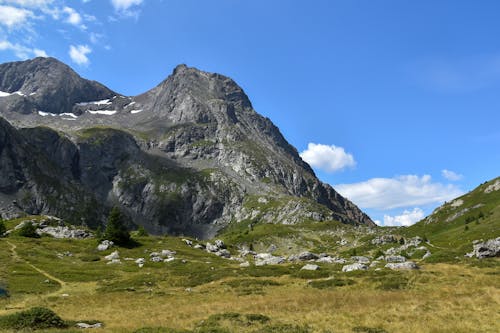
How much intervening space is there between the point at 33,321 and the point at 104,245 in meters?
89.2

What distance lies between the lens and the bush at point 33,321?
93.4 feet

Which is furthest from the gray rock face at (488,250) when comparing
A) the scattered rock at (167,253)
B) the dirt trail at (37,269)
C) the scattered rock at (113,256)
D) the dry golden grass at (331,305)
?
the scattered rock at (113,256)

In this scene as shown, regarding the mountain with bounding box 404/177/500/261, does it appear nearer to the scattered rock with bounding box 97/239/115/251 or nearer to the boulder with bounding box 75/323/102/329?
the scattered rock with bounding box 97/239/115/251

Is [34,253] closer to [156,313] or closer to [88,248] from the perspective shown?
[88,248]

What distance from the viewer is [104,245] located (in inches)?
4481

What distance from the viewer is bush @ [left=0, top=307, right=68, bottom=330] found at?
28.5m

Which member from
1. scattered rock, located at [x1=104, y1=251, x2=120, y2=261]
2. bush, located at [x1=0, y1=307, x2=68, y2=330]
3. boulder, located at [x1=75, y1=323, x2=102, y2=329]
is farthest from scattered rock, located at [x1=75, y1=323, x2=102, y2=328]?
scattered rock, located at [x1=104, y1=251, x2=120, y2=261]

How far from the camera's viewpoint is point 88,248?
4441 inches

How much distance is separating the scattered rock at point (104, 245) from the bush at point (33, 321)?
86115 mm

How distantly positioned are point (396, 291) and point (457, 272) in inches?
695

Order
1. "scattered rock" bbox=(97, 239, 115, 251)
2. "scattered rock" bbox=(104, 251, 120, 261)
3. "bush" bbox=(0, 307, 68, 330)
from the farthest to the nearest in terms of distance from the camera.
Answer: "scattered rock" bbox=(97, 239, 115, 251) < "scattered rock" bbox=(104, 251, 120, 261) < "bush" bbox=(0, 307, 68, 330)

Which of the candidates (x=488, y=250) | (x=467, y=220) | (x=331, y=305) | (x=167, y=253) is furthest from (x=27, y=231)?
(x=467, y=220)

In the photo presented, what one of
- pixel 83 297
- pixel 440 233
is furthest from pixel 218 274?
pixel 440 233

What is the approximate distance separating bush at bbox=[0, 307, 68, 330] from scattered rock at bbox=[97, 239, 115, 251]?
86115 millimetres
